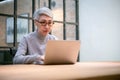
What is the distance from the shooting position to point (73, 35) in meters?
3.69

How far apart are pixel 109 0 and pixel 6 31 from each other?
7.44 ft

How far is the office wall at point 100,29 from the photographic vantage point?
392cm

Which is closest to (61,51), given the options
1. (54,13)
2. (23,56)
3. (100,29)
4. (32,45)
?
(23,56)

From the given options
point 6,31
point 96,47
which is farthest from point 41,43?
point 96,47

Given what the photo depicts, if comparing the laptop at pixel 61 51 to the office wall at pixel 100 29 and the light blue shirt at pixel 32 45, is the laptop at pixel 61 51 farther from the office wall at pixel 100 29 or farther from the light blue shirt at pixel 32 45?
the office wall at pixel 100 29

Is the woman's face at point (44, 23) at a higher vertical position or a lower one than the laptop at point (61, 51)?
higher

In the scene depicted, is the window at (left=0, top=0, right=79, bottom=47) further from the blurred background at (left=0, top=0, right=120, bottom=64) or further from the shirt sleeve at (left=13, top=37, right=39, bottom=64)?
the shirt sleeve at (left=13, top=37, right=39, bottom=64)

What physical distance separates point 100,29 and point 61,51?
2747 millimetres

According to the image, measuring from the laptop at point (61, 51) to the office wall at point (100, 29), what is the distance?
2.39 meters

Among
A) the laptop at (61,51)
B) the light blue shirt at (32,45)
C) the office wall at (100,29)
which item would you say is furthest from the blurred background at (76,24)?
the laptop at (61,51)

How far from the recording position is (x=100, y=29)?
13.3ft

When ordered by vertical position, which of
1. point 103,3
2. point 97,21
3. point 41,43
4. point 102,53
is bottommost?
point 102,53

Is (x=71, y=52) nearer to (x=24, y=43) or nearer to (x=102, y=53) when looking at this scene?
(x=24, y=43)

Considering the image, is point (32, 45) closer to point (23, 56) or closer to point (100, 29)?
point (23, 56)
